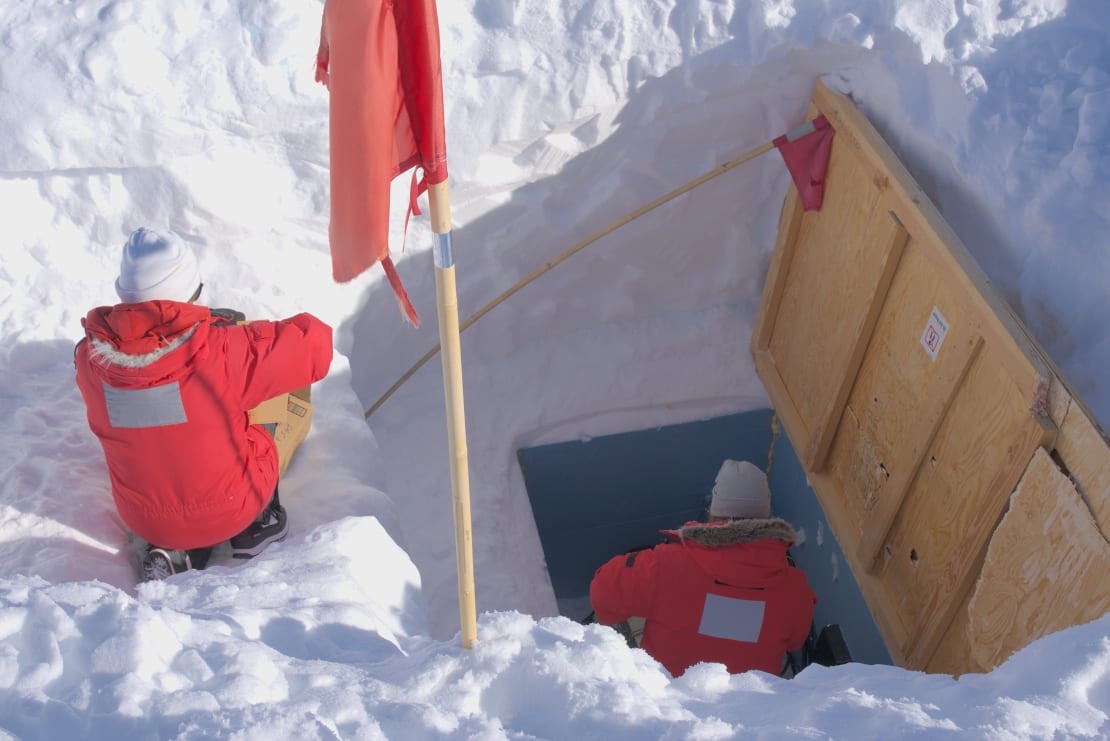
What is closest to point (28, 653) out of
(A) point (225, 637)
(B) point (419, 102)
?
(A) point (225, 637)

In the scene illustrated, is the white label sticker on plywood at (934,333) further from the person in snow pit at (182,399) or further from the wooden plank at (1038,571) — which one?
the person in snow pit at (182,399)

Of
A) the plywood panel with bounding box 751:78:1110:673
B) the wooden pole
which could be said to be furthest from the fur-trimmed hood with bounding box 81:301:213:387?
the plywood panel with bounding box 751:78:1110:673

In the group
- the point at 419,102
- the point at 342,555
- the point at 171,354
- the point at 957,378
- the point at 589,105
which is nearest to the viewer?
the point at 419,102

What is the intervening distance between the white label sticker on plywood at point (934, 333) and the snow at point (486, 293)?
0.25m

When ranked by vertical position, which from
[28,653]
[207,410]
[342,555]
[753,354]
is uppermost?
[753,354]

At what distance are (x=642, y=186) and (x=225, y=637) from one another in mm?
2796

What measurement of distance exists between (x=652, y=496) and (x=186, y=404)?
9.78 ft

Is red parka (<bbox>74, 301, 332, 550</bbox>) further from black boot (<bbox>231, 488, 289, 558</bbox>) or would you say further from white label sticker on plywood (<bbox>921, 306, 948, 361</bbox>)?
white label sticker on plywood (<bbox>921, 306, 948, 361</bbox>)

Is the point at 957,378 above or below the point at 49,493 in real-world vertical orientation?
above

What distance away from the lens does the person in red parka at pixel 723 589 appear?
318cm

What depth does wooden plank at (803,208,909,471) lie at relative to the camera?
3.38 meters

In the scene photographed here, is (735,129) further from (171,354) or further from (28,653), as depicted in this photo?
(28,653)

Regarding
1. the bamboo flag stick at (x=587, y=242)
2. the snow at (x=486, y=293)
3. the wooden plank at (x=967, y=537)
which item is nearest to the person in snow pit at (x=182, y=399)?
the snow at (x=486, y=293)

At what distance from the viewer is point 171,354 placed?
8.21ft
